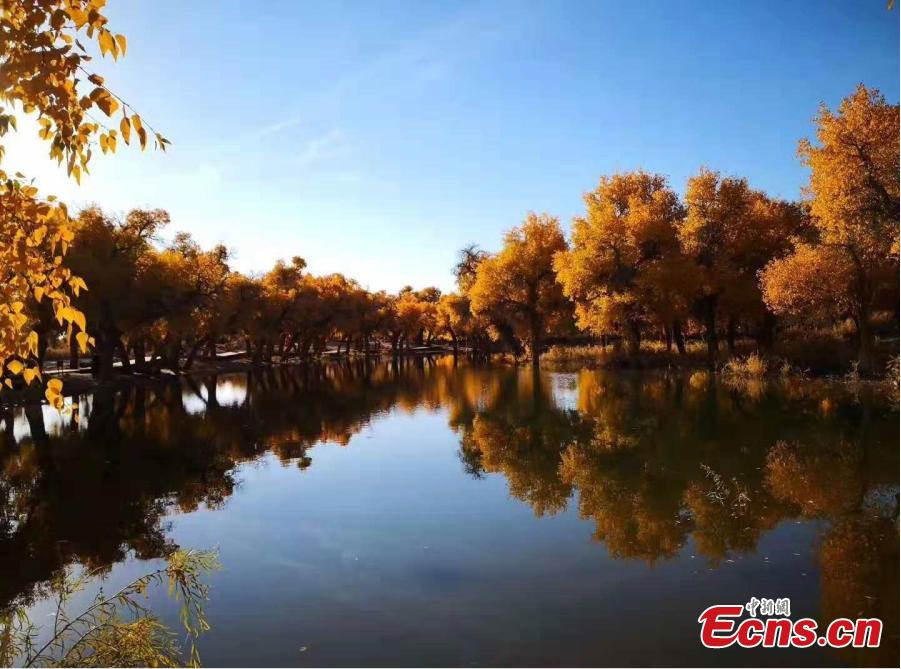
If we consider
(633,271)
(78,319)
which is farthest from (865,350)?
(78,319)

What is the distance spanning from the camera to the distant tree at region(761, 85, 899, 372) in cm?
2294

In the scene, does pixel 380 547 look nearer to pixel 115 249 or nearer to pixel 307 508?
pixel 307 508

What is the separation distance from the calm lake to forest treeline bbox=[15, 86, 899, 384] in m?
7.37

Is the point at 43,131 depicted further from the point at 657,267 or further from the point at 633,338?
the point at 633,338

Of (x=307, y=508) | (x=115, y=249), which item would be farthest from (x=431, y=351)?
(x=307, y=508)

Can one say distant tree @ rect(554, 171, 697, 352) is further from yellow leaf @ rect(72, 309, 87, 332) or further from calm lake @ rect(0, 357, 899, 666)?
yellow leaf @ rect(72, 309, 87, 332)

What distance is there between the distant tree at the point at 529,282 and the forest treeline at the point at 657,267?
12 cm

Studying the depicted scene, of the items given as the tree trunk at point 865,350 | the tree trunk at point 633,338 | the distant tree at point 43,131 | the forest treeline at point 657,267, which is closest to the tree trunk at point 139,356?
the forest treeline at point 657,267

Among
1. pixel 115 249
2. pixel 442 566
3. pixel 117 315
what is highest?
pixel 115 249

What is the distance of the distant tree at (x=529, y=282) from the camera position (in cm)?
5269

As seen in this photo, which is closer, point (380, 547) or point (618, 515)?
point (380, 547)

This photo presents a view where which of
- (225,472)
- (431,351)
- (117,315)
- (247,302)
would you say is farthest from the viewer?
(431,351)

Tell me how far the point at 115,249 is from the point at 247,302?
18.5 meters

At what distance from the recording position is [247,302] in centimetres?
5847
